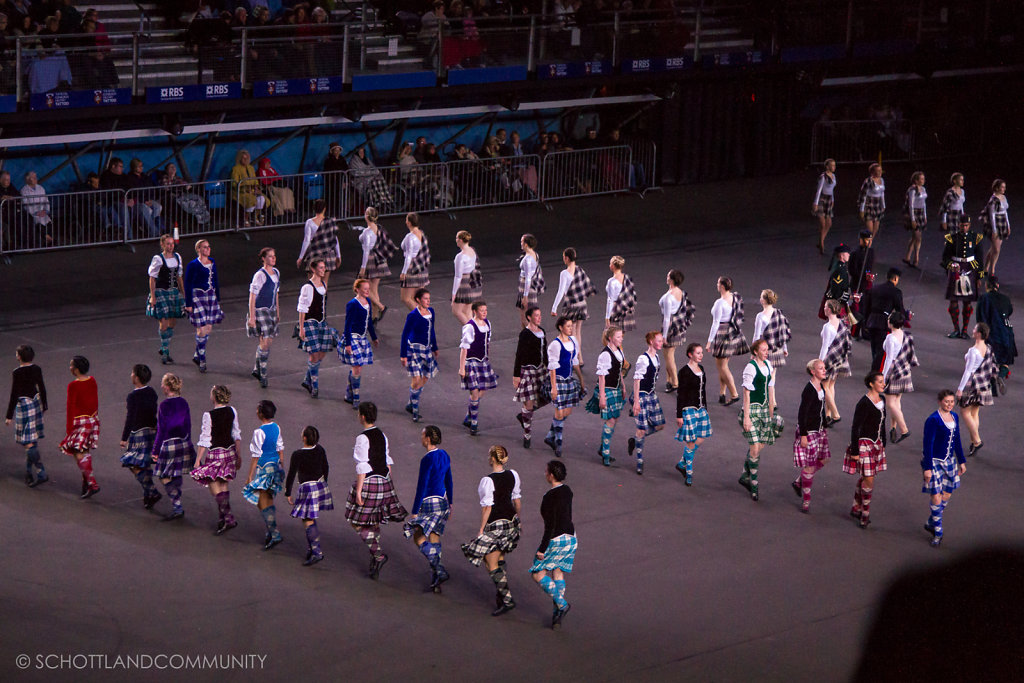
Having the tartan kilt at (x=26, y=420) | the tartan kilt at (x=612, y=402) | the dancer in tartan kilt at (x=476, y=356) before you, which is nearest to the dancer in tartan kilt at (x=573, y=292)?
the dancer in tartan kilt at (x=476, y=356)

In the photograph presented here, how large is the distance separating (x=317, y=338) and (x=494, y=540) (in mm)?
5872

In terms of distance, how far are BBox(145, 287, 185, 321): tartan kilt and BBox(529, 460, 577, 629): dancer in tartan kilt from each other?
7.89 m

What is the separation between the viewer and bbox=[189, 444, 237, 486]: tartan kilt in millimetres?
11844

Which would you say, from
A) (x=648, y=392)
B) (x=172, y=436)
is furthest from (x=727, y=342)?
(x=172, y=436)

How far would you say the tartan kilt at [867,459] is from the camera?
12781 millimetres

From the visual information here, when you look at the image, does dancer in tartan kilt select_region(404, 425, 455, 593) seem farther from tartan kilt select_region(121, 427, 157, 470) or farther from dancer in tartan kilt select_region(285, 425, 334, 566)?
tartan kilt select_region(121, 427, 157, 470)

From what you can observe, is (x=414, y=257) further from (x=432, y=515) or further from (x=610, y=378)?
(x=432, y=515)

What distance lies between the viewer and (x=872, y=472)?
12.8 metres

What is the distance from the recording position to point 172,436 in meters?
12.1

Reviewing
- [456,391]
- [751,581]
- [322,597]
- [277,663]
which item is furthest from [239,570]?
[456,391]

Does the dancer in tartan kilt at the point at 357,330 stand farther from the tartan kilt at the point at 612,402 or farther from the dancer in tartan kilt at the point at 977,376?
the dancer in tartan kilt at the point at 977,376

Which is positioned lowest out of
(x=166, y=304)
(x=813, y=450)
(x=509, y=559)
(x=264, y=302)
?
(x=509, y=559)

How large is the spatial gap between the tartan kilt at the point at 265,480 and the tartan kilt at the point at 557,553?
2.64 m

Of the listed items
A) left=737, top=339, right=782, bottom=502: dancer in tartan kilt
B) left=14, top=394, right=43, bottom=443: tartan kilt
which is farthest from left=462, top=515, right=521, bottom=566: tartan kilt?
left=14, top=394, right=43, bottom=443: tartan kilt
